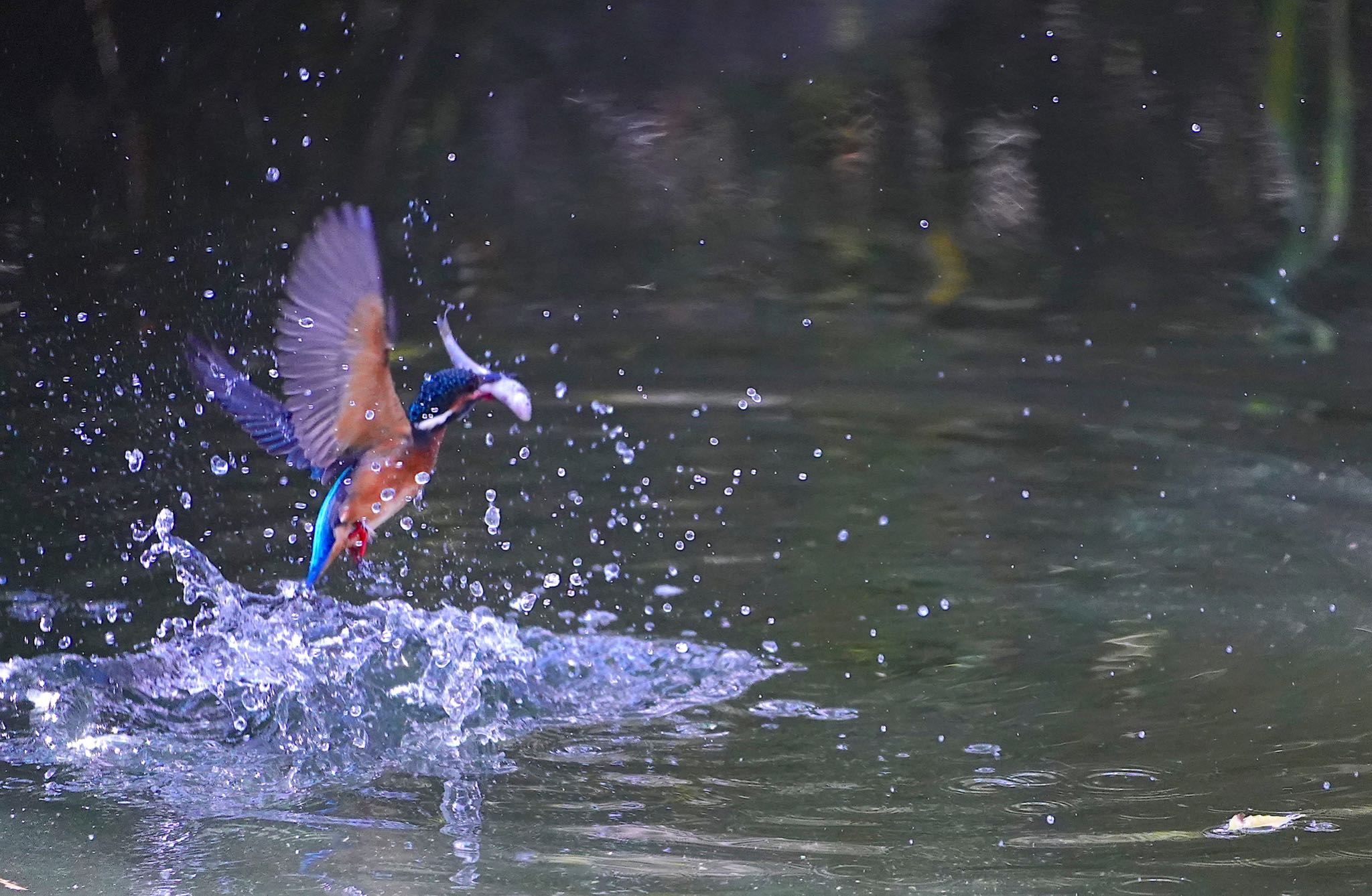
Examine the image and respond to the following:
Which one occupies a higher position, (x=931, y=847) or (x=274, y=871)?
(x=274, y=871)

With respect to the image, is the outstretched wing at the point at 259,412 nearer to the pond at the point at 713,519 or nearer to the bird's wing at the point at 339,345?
the bird's wing at the point at 339,345

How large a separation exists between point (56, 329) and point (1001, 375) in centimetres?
248

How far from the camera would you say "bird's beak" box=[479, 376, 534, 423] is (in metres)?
2.16

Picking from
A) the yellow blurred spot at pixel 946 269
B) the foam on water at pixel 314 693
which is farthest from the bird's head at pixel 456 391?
the yellow blurred spot at pixel 946 269

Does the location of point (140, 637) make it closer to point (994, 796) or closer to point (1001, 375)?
point (994, 796)

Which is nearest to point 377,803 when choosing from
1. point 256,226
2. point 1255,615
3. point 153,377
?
point 1255,615

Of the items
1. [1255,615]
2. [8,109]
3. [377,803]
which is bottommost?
[1255,615]

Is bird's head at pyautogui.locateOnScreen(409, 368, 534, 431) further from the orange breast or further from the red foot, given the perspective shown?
the red foot

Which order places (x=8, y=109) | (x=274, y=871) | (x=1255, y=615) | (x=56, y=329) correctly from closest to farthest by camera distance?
(x=274, y=871), (x=1255, y=615), (x=56, y=329), (x=8, y=109)

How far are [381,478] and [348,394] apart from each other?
0.16 m

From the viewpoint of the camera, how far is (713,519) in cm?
337

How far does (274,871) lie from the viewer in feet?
6.07

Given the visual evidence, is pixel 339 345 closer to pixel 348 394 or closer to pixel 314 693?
pixel 348 394

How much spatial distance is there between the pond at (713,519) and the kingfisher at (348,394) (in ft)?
0.97
